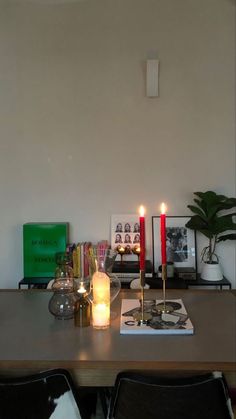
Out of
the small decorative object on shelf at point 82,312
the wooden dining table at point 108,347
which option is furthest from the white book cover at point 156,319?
the small decorative object on shelf at point 82,312

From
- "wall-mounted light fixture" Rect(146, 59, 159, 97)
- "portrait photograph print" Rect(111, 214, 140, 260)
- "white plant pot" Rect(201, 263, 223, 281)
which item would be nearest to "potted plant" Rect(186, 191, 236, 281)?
"white plant pot" Rect(201, 263, 223, 281)

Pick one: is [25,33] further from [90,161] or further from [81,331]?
[81,331]

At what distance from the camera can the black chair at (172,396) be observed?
1.05m

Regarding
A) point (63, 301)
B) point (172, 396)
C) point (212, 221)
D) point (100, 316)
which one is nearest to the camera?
point (172, 396)

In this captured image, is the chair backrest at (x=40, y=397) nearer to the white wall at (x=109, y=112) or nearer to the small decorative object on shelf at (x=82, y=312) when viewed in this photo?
the small decorative object on shelf at (x=82, y=312)

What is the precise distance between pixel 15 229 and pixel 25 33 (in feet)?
4.94

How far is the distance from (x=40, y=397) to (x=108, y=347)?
234 mm

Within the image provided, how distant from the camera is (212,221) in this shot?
279cm

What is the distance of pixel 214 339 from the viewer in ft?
4.07

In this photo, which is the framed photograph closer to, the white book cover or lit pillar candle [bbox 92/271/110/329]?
the white book cover

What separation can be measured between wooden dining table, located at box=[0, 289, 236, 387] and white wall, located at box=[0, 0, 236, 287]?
1.62 m

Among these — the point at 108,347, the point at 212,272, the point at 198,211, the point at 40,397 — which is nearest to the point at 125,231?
the point at 198,211

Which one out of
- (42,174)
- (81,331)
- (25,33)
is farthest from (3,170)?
(81,331)

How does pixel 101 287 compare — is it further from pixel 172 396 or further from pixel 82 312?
pixel 172 396
